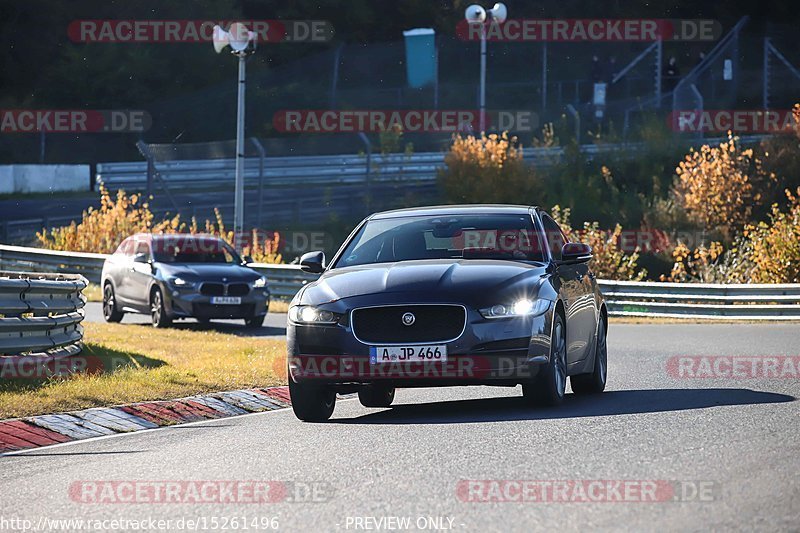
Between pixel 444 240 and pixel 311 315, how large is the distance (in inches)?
63.0

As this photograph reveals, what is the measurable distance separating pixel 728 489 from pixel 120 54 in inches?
2467

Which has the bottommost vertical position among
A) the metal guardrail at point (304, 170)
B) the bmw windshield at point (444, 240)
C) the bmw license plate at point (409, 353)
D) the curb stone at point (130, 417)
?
the curb stone at point (130, 417)

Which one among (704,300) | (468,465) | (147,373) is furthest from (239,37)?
(468,465)

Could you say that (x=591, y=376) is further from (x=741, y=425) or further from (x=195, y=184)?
(x=195, y=184)

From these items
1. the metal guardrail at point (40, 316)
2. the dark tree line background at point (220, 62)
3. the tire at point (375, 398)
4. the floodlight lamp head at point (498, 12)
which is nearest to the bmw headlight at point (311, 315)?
the tire at point (375, 398)

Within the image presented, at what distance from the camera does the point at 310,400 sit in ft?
40.6

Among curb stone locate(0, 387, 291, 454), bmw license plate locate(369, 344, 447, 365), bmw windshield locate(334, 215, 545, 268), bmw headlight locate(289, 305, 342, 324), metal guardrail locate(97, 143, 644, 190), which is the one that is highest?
metal guardrail locate(97, 143, 644, 190)

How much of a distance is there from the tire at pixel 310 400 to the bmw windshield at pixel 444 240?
124 cm

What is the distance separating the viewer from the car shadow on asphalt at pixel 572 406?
12.0 meters

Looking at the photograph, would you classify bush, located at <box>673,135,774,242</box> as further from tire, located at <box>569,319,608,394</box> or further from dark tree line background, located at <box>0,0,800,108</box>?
tire, located at <box>569,319,608,394</box>

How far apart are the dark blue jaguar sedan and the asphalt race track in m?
0.32

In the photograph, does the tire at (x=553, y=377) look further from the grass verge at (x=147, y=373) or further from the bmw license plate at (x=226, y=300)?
the bmw license plate at (x=226, y=300)

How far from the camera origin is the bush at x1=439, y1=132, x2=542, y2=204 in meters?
49.0

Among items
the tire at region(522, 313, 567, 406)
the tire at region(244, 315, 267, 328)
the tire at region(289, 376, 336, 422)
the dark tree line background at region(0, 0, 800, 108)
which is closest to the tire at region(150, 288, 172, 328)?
the tire at region(244, 315, 267, 328)
